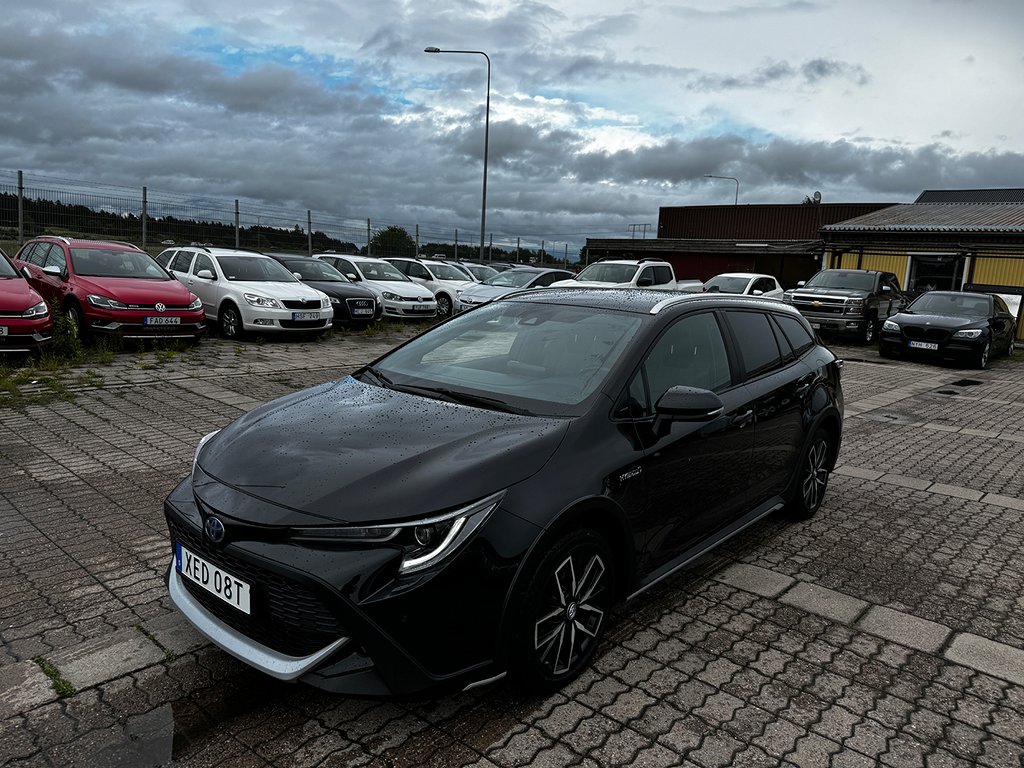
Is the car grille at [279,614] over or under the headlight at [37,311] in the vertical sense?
under

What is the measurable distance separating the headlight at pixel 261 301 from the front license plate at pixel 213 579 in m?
11.0

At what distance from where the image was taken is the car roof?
3.86 m

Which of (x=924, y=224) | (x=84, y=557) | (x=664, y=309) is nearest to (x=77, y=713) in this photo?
(x=84, y=557)

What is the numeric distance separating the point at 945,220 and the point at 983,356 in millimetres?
14276

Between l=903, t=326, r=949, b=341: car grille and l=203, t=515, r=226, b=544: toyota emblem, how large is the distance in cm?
1679

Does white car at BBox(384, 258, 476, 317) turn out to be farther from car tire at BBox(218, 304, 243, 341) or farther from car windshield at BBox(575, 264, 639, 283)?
car tire at BBox(218, 304, 243, 341)

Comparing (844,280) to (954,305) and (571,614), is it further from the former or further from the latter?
(571,614)

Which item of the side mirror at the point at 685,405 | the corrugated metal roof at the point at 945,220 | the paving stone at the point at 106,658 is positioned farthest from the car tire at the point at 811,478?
the corrugated metal roof at the point at 945,220

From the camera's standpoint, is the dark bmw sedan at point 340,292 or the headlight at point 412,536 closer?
the headlight at point 412,536

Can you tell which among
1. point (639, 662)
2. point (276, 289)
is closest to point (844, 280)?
point (276, 289)

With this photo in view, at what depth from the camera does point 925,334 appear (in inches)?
630

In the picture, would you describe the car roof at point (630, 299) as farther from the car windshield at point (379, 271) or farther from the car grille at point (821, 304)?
the car grille at point (821, 304)

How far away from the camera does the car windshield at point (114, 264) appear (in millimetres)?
11391

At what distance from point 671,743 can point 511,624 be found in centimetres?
74
